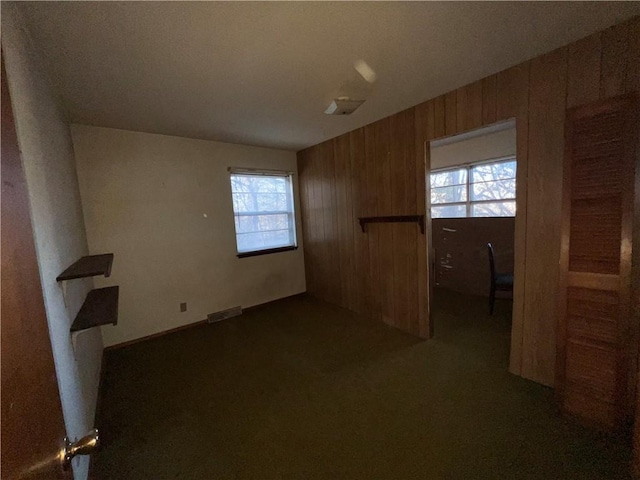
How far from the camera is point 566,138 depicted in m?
1.64

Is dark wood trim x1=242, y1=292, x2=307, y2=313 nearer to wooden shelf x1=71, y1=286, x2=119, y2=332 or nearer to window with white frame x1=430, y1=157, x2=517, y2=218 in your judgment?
wooden shelf x1=71, y1=286, x2=119, y2=332

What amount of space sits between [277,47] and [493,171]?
3.87 metres

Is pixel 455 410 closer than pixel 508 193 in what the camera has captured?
Yes

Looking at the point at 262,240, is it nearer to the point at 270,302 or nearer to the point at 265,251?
the point at 265,251

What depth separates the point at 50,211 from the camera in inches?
54.8

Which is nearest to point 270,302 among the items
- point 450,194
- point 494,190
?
point 450,194

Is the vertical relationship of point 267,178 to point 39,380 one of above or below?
above

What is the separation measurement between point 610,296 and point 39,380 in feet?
8.02

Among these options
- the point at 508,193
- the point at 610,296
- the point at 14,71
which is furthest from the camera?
the point at 508,193

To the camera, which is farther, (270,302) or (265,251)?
(270,302)

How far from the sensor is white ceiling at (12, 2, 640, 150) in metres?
1.33

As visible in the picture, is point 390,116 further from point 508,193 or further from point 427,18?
point 508,193

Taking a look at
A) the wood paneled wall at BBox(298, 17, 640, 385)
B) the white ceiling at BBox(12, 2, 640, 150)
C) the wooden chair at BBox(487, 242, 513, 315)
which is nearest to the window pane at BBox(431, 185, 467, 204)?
the wooden chair at BBox(487, 242, 513, 315)

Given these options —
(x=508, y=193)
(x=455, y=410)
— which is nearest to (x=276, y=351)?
(x=455, y=410)
